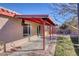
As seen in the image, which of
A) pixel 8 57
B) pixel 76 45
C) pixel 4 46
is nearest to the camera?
pixel 8 57

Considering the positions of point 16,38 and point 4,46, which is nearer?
point 4,46

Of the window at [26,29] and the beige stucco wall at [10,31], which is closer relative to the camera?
the beige stucco wall at [10,31]

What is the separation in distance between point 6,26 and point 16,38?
1976mm

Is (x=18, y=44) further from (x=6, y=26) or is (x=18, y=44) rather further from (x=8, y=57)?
(x=8, y=57)

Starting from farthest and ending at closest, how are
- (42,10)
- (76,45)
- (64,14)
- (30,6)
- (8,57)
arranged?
1. (76,45)
2. (42,10)
3. (30,6)
4. (64,14)
5. (8,57)

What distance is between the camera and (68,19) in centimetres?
1285

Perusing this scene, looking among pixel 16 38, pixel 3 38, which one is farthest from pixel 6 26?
pixel 16 38

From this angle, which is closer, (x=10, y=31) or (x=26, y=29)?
(x=10, y=31)

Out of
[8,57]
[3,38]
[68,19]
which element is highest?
[68,19]

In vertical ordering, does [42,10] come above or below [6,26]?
above

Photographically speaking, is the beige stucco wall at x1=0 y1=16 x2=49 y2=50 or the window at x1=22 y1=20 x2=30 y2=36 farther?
the window at x1=22 y1=20 x2=30 y2=36

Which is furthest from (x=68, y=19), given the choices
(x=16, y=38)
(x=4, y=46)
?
(x=4, y=46)

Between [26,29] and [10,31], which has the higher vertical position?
[26,29]

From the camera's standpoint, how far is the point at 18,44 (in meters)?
13.6
